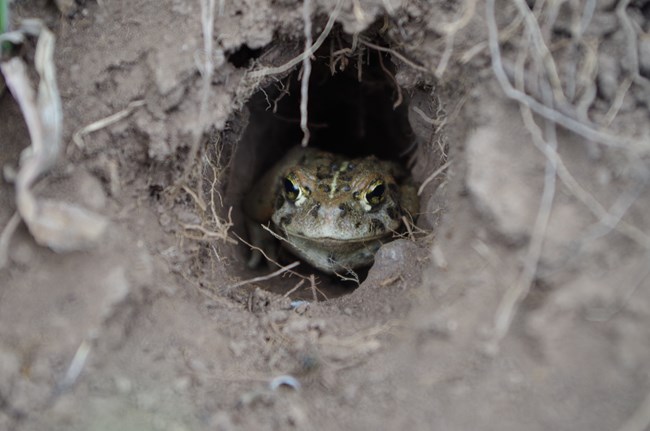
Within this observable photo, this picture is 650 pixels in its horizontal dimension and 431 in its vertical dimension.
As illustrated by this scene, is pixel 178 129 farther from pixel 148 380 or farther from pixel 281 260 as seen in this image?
pixel 281 260

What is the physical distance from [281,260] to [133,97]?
8.18ft

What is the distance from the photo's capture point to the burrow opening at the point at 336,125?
3819 millimetres

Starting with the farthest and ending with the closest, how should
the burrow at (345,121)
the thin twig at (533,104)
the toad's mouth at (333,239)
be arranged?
the toad's mouth at (333,239) < the burrow at (345,121) < the thin twig at (533,104)

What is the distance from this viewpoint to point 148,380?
239 centimetres

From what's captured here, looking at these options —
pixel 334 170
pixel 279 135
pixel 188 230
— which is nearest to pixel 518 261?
pixel 188 230

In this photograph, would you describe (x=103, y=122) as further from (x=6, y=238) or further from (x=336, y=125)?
(x=336, y=125)

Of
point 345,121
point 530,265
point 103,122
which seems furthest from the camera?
point 345,121

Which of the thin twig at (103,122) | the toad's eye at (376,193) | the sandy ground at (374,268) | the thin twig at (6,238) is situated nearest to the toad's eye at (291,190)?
the toad's eye at (376,193)

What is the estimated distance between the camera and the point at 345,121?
6.11 meters

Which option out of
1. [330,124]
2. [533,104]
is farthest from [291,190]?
[533,104]

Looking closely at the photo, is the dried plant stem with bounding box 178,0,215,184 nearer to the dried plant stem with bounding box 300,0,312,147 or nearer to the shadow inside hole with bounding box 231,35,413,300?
the dried plant stem with bounding box 300,0,312,147

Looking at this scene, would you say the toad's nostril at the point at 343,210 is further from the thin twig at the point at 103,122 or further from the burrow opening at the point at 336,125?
→ the thin twig at the point at 103,122

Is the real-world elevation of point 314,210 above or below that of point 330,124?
above

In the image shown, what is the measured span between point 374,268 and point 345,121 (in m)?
3.00
